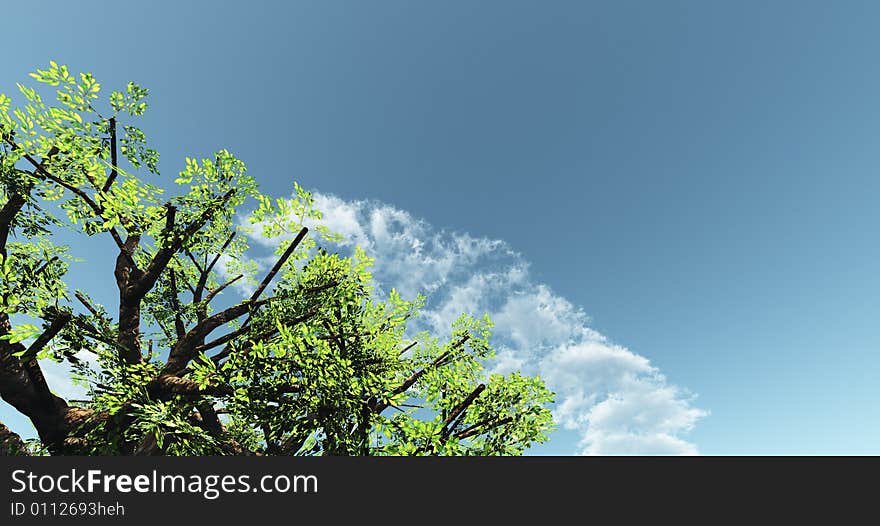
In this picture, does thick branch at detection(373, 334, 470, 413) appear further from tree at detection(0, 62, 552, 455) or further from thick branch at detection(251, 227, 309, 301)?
thick branch at detection(251, 227, 309, 301)

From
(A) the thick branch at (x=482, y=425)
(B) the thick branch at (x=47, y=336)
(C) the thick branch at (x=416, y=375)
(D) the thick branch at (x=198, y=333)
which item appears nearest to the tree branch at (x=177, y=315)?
(D) the thick branch at (x=198, y=333)

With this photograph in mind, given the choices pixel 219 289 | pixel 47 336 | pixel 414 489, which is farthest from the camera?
pixel 219 289

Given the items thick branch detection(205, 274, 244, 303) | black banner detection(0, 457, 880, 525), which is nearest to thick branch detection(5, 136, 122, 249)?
thick branch detection(205, 274, 244, 303)

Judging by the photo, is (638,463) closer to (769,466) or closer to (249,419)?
(769,466)

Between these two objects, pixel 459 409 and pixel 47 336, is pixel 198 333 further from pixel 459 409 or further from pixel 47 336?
pixel 459 409

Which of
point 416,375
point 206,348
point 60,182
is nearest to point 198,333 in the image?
point 206,348

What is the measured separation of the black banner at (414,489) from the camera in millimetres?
5203

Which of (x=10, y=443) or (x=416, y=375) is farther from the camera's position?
(x=416, y=375)

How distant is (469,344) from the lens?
11812 mm

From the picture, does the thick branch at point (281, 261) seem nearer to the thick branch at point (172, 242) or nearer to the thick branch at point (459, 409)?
the thick branch at point (172, 242)

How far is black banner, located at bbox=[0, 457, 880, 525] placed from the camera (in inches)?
205

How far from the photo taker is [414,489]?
5469mm

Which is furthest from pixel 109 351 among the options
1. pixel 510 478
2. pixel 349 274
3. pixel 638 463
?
pixel 638 463

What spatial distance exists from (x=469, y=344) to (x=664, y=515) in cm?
696
